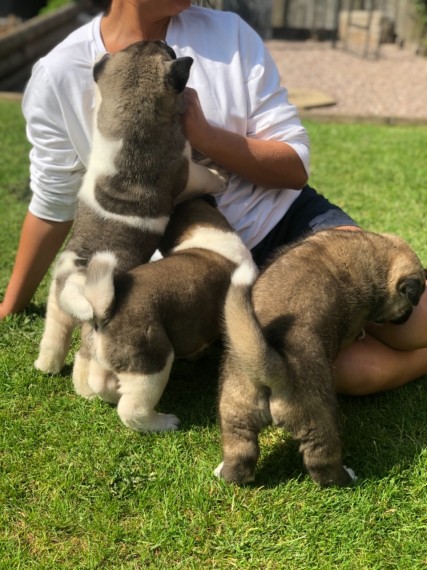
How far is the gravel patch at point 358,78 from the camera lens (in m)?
11.0

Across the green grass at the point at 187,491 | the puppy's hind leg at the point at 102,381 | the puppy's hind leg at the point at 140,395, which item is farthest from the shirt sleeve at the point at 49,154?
the puppy's hind leg at the point at 140,395

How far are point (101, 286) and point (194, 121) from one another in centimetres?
98

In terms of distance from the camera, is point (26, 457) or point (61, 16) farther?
point (61, 16)

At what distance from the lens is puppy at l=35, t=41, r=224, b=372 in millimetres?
3316

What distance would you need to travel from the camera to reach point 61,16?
14.0 metres

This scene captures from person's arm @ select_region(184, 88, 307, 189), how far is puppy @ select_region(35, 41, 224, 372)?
0.26 ft

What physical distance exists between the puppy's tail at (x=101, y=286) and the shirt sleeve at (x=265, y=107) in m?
1.22

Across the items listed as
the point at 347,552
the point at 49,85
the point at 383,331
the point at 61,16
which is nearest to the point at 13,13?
the point at 61,16

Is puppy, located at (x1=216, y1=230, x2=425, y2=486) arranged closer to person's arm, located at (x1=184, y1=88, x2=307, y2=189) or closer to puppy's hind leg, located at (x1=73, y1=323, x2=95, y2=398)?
person's arm, located at (x1=184, y1=88, x2=307, y2=189)

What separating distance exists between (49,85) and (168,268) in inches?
45.6

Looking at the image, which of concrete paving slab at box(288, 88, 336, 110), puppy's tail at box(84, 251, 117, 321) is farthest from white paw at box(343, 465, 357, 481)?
concrete paving slab at box(288, 88, 336, 110)

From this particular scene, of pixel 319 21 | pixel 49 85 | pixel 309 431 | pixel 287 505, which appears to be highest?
pixel 49 85

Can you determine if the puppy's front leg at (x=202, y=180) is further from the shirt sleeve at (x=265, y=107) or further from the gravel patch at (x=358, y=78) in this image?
the gravel patch at (x=358, y=78)

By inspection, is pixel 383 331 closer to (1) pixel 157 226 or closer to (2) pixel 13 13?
(1) pixel 157 226
